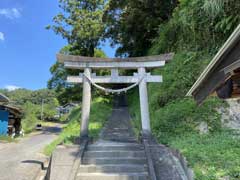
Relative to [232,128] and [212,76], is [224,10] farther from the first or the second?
[212,76]

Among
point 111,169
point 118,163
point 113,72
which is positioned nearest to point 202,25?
point 113,72

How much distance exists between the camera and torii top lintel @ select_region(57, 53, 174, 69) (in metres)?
7.05

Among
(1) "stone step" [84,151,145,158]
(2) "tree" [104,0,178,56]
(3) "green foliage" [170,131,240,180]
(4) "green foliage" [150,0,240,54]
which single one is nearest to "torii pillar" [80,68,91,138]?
(1) "stone step" [84,151,145,158]

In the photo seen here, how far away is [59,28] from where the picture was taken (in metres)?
15.4

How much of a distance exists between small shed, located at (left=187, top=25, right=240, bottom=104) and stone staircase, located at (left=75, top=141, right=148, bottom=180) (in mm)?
2529

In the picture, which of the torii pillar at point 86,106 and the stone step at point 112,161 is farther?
the torii pillar at point 86,106

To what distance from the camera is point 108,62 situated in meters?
7.17

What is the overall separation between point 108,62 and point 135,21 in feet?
29.8

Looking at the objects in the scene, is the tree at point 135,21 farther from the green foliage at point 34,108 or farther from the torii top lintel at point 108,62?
the green foliage at point 34,108

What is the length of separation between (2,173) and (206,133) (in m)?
6.44

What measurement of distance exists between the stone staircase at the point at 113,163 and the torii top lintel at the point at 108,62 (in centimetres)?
256

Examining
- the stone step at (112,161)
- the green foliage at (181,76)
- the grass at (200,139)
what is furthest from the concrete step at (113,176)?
the green foliage at (181,76)

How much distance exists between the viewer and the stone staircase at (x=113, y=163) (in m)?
4.72

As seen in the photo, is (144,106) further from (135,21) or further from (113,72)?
(135,21)
